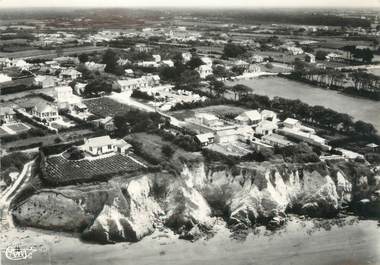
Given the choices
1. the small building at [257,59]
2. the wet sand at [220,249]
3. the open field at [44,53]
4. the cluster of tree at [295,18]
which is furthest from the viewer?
the small building at [257,59]

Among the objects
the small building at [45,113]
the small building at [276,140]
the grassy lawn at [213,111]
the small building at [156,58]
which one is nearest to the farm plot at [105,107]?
the small building at [45,113]

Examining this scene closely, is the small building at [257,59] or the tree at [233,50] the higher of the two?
the tree at [233,50]

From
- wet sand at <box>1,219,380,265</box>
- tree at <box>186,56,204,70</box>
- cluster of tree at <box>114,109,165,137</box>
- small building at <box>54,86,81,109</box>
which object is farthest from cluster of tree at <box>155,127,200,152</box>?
tree at <box>186,56,204,70</box>

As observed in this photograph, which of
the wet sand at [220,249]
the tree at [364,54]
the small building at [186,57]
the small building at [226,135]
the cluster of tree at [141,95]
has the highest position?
the tree at [364,54]

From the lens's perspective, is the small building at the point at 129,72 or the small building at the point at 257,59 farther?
the small building at the point at 257,59

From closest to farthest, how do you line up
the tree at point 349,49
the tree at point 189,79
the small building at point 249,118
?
the small building at point 249,118 → the tree at point 189,79 → the tree at point 349,49

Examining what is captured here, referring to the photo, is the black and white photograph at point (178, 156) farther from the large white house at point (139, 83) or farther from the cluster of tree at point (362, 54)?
the cluster of tree at point (362, 54)

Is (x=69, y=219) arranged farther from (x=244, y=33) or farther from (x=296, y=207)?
(x=244, y=33)

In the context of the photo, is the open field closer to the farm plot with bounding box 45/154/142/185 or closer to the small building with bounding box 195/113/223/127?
the farm plot with bounding box 45/154/142/185
